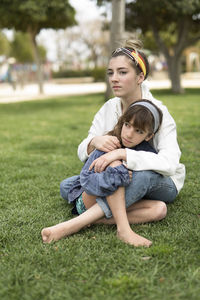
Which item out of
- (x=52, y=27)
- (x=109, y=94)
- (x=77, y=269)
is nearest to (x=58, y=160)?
(x=77, y=269)

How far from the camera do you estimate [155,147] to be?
2.94 m

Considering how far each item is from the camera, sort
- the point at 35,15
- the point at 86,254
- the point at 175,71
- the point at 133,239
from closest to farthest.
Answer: the point at 86,254 → the point at 133,239 → the point at 35,15 → the point at 175,71

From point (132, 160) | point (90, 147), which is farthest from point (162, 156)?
point (90, 147)

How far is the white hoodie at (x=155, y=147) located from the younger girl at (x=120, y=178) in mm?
76

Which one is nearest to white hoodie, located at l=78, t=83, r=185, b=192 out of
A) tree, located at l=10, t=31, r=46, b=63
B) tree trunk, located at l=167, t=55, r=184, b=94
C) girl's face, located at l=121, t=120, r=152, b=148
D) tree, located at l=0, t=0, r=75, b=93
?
girl's face, located at l=121, t=120, r=152, b=148

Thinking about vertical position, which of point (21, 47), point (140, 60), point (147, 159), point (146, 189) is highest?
point (21, 47)

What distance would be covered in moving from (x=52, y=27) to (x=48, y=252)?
17.6 meters

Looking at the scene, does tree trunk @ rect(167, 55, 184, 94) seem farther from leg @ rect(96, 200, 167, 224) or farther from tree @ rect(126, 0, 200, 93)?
leg @ rect(96, 200, 167, 224)

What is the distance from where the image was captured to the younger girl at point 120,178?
2549 mm

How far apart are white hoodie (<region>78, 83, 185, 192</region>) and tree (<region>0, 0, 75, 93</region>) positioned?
1188 centimetres

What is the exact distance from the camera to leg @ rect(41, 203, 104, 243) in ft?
8.50

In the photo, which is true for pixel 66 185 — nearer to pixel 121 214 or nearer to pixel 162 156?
pixel 121 214

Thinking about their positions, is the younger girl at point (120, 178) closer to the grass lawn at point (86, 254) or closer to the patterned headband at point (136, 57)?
the grass lawn at point (86, 254)

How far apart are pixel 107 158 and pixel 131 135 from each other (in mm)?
243
